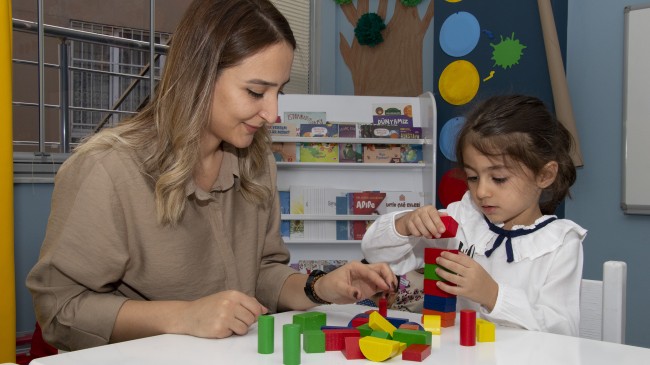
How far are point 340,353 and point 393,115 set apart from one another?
299 centimetres

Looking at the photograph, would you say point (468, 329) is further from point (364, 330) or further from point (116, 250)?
point (116, 250)

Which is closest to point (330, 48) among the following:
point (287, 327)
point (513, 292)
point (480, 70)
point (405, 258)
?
point (480, 70)

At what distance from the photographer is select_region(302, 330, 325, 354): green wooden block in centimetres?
99

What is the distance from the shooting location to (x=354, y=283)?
139cm

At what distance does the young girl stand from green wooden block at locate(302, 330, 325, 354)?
0.50 metres

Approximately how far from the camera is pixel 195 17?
1.44m

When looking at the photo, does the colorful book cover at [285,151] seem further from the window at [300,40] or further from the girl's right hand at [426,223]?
the girl's right hand at [426,223]

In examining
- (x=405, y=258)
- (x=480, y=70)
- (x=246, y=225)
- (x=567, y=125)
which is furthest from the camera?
(x=480, y=70)

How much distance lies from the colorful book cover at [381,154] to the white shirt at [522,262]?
2029mm

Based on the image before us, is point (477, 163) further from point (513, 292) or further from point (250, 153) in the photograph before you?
point (250, 153)

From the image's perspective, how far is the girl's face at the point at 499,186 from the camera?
5.34 feet

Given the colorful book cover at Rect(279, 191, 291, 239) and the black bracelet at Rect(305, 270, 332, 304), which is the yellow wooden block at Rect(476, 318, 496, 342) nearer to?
the black bracelet at Rect(305, 270, 332, 304)

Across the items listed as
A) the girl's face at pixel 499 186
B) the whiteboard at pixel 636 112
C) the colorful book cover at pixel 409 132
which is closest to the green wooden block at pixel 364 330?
the girl's face at pixel 499 186

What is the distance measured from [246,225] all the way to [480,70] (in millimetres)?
2538
